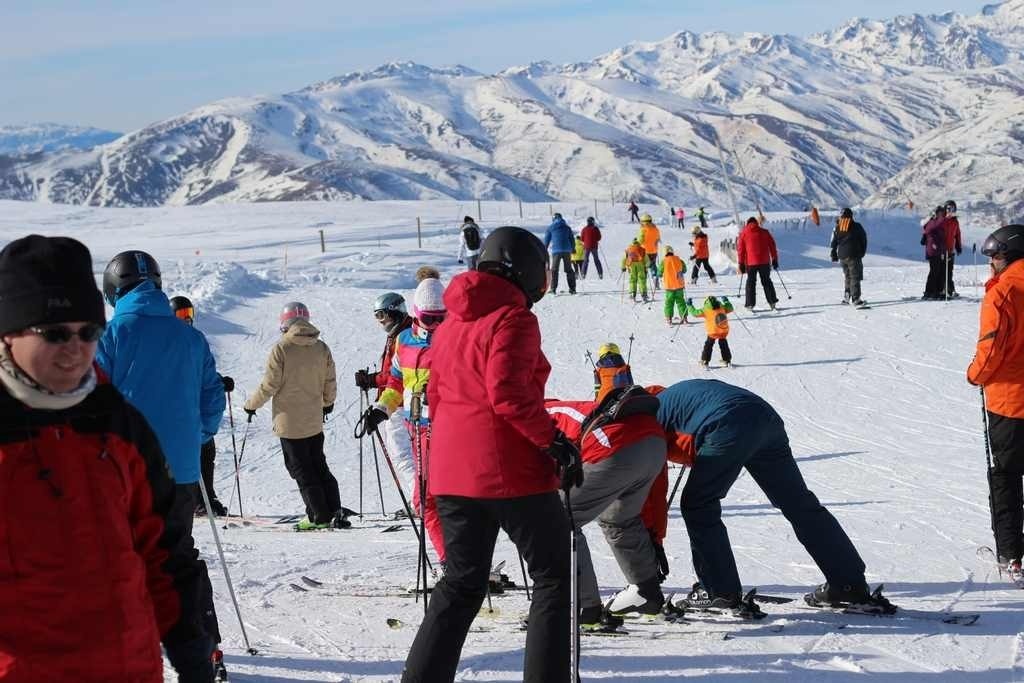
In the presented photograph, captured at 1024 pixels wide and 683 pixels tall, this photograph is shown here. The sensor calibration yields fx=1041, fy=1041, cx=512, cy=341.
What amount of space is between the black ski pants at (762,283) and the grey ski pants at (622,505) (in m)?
12.7

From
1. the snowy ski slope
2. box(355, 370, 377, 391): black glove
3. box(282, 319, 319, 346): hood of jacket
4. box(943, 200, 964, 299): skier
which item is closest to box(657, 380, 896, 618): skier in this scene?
the snowy ski slope

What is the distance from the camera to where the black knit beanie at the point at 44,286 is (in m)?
2.13

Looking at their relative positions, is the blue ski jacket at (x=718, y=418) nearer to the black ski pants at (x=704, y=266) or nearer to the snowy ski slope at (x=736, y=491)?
the snowy ski slope at (x=736, y=491)

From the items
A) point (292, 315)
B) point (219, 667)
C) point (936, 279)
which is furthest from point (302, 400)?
point (936, 279)

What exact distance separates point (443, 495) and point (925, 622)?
2574 mm

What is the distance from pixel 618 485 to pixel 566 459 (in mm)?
992

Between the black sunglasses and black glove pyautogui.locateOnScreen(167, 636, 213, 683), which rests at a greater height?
the black sunglasses

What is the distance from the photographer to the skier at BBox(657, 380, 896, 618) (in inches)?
190

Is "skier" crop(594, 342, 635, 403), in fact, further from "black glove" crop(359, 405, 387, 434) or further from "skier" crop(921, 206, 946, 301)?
"skier" crop(921, 206, 946, 301)

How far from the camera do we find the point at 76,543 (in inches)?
85.3

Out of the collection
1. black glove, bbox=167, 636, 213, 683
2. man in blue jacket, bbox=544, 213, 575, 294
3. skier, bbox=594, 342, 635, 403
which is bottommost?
black glove, bbox=167, 636, 213, 683

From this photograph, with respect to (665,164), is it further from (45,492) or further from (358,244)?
(45,492)

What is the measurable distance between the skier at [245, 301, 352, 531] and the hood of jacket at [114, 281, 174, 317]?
12.4ft

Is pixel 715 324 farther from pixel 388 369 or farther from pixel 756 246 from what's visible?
pixel 388 369
